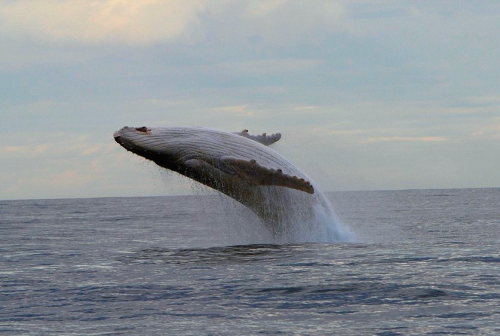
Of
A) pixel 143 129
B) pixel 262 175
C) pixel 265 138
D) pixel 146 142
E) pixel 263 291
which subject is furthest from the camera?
pixel 265 138

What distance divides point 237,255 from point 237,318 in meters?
5.85

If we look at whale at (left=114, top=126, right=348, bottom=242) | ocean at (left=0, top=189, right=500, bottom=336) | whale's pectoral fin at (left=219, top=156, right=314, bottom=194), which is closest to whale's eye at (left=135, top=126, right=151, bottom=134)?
whale at (left=114, top=126, right=348, bottom=242)

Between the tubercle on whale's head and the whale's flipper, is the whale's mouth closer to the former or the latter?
the tubercle on whale's head

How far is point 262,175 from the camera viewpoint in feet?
41.8

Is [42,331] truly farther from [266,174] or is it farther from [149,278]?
[266,174]

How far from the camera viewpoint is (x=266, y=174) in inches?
499

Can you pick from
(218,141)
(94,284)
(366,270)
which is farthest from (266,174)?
(94,284)

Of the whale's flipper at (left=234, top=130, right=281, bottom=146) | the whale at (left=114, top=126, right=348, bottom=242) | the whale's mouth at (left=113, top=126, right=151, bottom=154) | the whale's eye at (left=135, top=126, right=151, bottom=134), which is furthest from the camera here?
the whale's flipper at (left=234, top=130, right=281, bottom=146)

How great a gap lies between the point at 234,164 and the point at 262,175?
26.0 inches

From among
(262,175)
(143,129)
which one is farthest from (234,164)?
(143,129)

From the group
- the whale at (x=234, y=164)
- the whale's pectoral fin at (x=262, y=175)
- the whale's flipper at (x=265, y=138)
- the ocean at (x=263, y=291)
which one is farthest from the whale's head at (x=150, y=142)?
the whale's flipper at (x=265, y=138)

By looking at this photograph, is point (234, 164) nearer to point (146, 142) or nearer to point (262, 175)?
point (262, 175)

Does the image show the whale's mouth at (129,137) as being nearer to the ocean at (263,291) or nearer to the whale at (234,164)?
the whale at (234,164)

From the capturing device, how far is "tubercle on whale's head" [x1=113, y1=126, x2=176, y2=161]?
13.3 metres
